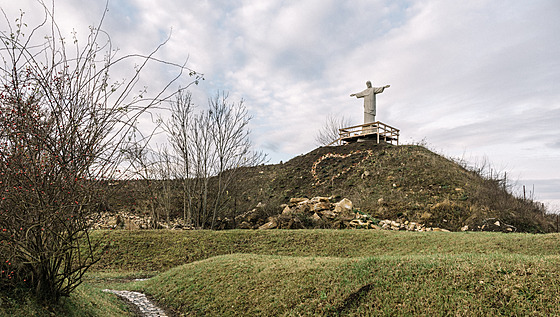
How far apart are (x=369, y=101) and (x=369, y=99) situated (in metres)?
0.13

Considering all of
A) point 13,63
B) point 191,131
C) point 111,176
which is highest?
point 191,131

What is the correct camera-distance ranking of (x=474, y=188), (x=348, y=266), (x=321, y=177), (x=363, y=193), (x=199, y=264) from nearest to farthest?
(x=348, y=266), (x=199, y=264), (x=474, y=188), (x=363, y=193), (x=321, y=177)

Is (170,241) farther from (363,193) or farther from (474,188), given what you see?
(474,188)

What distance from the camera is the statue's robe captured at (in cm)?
2257

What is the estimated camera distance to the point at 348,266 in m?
6.28

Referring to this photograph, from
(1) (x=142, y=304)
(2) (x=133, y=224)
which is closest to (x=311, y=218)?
(2) (x=133, y=224)

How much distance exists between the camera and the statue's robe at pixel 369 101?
22.6 metres

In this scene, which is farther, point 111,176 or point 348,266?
point 348,266

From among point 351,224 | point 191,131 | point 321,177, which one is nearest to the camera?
point 351,224

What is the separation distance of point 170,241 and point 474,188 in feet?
46.2

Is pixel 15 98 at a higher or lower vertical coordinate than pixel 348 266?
higher

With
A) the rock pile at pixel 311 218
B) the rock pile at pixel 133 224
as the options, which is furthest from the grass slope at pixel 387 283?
the rock pile at pixel 133 224

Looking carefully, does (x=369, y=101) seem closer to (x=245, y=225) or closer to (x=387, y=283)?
(x=245, y=225)

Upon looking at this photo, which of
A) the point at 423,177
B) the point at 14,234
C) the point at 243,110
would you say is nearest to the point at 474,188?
the point at 423,177
